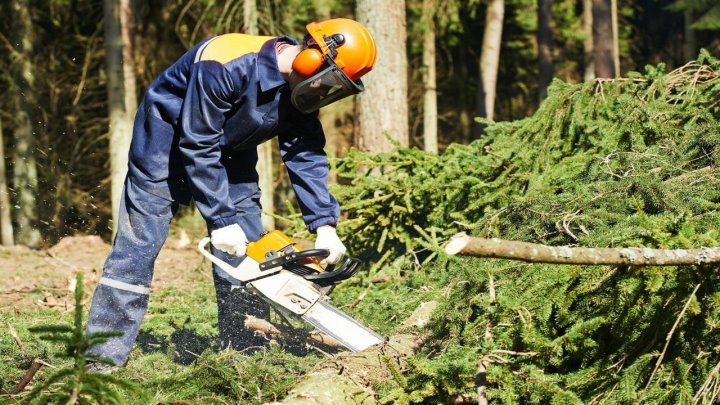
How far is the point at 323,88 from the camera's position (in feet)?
13.3

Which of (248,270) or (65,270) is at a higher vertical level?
(248,270)

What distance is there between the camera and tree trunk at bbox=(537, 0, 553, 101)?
16.0 meters

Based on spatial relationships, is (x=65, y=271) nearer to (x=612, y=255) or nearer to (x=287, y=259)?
(x=287, y=259)

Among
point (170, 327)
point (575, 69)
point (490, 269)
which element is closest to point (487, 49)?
point (575, 69)

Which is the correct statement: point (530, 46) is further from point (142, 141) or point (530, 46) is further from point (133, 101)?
point (142, 141)

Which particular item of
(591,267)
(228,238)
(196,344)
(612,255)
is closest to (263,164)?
(196,344)

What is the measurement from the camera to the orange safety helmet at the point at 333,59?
3.97 m

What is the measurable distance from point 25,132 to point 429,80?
6.95 m

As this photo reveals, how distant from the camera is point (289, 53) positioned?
13.7ft

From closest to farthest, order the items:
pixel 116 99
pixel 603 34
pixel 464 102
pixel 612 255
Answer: pixel 612 255, pixel 116 99, pixel 603 34, pixel 464 102

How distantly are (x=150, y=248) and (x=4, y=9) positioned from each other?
11.7m

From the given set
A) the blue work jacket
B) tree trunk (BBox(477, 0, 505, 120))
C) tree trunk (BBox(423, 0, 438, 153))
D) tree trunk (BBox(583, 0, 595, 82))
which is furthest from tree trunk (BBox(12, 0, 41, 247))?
tree trunk (BBox(583, 0, 595, 82))

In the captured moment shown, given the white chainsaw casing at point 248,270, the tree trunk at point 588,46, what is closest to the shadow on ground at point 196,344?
the white chainsaw casing at point 248,270

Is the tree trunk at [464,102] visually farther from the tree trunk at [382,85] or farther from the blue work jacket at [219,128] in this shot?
the blue work jacket at [219,128]
